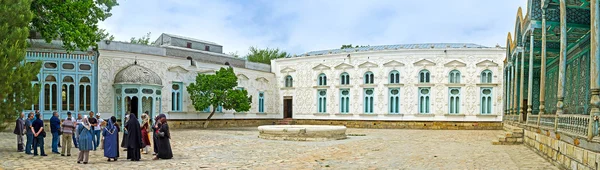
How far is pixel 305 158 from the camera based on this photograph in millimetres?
13188

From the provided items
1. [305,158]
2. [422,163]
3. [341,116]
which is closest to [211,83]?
[341,116]

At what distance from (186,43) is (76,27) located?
752 inches

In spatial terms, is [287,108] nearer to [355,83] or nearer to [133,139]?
[355,83]

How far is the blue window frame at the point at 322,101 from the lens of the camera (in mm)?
36594

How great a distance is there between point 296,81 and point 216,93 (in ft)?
30.3

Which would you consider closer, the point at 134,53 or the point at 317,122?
the point at 134,53

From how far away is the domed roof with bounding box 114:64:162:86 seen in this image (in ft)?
85.4

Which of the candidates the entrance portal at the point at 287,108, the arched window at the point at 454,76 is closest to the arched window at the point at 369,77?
the arched window at the point at 454,76

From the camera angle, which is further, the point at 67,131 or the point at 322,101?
the point at 322,101

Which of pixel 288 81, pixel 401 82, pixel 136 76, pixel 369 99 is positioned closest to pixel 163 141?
pixel 136 76

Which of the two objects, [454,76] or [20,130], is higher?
[454,76]

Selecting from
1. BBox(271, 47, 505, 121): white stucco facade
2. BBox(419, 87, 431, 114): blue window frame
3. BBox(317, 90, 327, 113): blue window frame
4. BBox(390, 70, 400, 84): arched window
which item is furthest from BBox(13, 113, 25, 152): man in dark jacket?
BBox(419, 87, 431, 114): blue window frame

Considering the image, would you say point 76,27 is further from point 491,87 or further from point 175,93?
point 491,87

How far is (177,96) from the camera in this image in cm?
3091
